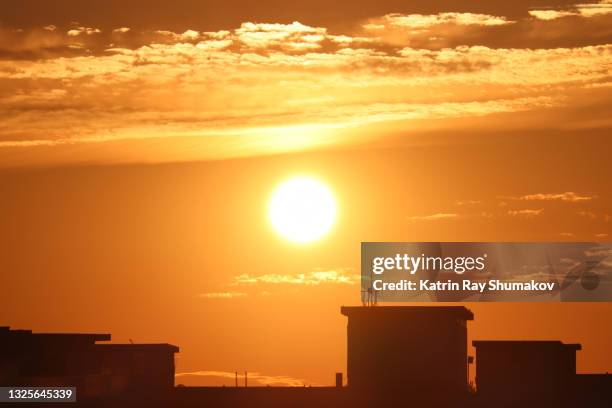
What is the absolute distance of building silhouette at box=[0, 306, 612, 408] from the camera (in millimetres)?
81062

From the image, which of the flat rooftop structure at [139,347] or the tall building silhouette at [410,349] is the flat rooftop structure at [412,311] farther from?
the flat rooftop structure at [139,347]

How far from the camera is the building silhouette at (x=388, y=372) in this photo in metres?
81.1

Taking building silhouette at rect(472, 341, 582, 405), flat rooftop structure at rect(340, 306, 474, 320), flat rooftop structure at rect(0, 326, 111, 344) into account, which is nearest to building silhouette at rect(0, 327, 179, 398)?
flat rooftop structure at rect(0, 326, 111, 344)

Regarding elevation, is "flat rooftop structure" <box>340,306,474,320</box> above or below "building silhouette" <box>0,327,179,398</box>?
above

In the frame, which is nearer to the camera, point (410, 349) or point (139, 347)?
point (410, 349)

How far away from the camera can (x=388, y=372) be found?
8381cm

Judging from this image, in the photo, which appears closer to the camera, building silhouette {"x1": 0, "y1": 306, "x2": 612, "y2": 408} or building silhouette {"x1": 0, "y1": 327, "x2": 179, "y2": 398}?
Answer: building silhouette {"x1": 0, "y1": 327, "x2": 179, "y2": 398}

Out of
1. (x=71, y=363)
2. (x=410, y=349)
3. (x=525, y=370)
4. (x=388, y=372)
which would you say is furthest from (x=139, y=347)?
(x=525, y=370)

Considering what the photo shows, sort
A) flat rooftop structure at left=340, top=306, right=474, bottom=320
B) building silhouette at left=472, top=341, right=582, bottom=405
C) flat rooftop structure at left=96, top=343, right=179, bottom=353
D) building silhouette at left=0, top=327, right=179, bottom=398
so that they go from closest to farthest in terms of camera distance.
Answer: building silhouette at left=0, top=327, right=179, bottom=398 < flat rooftop structure at left=340, top=306, right=474, bottom=320 < building silhouette at left=472, top=341, right=582, bottom=405 < flat rooftop structure at left=96, top=343, right=179, bottom=353

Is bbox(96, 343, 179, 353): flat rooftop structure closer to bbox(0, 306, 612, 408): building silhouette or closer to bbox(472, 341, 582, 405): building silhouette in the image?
bbox(0, 306, 612, 408): building silhouette

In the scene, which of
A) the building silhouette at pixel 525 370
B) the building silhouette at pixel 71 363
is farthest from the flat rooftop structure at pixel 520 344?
the building silhouette at pixel 71 363

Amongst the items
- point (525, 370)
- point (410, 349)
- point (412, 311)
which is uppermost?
point (412, 311)

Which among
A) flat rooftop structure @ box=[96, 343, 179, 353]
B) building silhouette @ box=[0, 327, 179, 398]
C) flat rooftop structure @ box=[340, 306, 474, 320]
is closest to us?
building silhouette @ box=[0, 327, 179, 398]

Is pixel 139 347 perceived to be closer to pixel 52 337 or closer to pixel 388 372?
pixel 52 337
